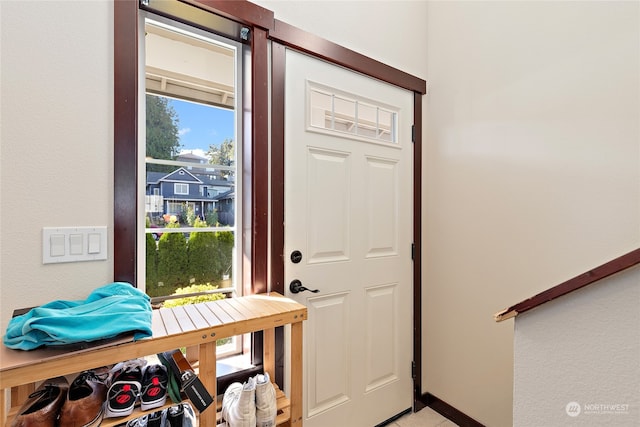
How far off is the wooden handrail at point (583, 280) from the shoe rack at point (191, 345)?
2.32 ft

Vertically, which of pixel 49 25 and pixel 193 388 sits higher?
pixel 49 25

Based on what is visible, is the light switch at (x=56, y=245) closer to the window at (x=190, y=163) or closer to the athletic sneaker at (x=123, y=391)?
the window at (x=190, y=163)

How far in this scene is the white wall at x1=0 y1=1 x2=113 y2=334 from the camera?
0.92 m

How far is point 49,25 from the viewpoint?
968 millimetres

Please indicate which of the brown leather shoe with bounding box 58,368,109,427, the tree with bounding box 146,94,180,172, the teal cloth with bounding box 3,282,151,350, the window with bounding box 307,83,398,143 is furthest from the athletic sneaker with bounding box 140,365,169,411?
the window with bounding box 307,83,398,143

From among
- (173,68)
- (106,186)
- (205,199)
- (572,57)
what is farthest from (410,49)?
(106,186)

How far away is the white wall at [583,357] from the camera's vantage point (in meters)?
0.61

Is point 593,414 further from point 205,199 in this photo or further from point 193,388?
point 205,199

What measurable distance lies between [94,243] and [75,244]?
5 centimetres

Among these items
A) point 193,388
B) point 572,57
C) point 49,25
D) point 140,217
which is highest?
point 572,57

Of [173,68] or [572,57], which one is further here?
[572,57]

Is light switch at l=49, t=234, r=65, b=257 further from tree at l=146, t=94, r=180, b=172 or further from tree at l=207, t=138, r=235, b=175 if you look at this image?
tree at l=207, t=138, r=235, b=175

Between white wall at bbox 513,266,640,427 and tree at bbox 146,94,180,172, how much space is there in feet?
4.41

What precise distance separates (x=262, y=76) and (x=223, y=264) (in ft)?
2.85
